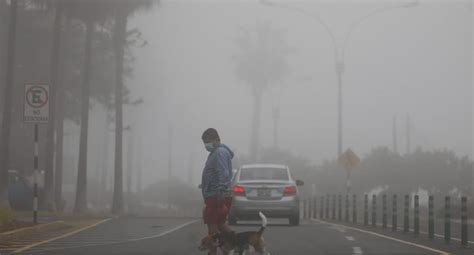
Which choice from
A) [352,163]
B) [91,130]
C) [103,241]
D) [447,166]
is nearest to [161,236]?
[103,241]

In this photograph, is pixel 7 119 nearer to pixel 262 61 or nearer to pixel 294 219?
pixel 294 219

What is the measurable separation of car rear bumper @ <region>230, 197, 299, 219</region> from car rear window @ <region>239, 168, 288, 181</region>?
78 centimetres

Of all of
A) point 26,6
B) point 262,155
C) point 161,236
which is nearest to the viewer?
point 161,236

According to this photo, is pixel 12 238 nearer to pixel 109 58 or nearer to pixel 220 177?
pixel 220 177

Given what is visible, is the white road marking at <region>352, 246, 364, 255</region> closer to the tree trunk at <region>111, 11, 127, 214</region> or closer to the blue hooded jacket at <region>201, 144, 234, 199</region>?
the blue hooded jacket at <region>201, 144, 234, 199</region>

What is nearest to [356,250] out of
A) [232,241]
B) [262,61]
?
[232,241]

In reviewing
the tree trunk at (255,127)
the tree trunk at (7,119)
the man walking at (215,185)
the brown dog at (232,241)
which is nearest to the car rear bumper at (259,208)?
the man walking at (215,185)

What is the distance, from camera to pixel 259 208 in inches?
999

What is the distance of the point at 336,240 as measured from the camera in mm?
18812

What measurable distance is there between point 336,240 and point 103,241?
14.2 feet

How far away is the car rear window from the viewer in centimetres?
2616

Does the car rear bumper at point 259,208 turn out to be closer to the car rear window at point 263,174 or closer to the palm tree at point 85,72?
the car rear window at point 263,174

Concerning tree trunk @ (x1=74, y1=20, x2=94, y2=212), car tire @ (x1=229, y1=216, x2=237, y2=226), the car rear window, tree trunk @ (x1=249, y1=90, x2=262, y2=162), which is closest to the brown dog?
car tire @ (x1=229, y1=216, x2=237, y2=226)

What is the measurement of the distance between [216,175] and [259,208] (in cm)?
1221
